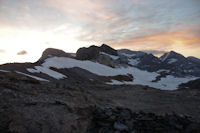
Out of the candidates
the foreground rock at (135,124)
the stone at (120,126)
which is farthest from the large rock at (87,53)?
the stone at (120,126)

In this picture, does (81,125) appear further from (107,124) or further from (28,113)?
(28,113)

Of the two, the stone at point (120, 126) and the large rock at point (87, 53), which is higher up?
the large rock at point (87, 53)

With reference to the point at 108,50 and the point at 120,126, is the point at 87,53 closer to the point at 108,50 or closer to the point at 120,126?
the point at 108,50

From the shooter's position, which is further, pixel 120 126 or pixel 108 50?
pixel 108 50

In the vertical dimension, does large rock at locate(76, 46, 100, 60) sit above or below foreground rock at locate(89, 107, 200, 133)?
above

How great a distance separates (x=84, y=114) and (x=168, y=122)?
641 centimetres

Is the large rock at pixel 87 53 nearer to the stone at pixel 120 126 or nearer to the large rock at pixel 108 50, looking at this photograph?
the large rock at pixel 108 50

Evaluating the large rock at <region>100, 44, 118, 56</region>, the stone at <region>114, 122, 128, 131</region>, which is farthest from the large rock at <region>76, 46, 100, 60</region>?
the stone at <region>114, 122, 128, 131</region>

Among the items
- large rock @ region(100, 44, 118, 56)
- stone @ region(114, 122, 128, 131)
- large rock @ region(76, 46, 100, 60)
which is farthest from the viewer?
large rock @ region(100, 44, 118, 56)

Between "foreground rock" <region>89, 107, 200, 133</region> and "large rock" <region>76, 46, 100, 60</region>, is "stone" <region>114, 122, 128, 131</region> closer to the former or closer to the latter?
"foreground rock" <region>89, 107, 200, 133</region>

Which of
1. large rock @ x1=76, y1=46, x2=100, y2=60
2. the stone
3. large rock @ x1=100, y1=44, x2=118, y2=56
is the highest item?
large rock @ x1=100, y1=44, x2=118, y2=56

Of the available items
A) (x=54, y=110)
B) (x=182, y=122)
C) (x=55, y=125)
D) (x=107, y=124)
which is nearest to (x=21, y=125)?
(x=55, y=125)

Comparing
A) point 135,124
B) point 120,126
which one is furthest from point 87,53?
point 120,126

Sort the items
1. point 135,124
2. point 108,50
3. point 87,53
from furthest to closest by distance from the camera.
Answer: point 108,50, point 87,53, point 135,124
